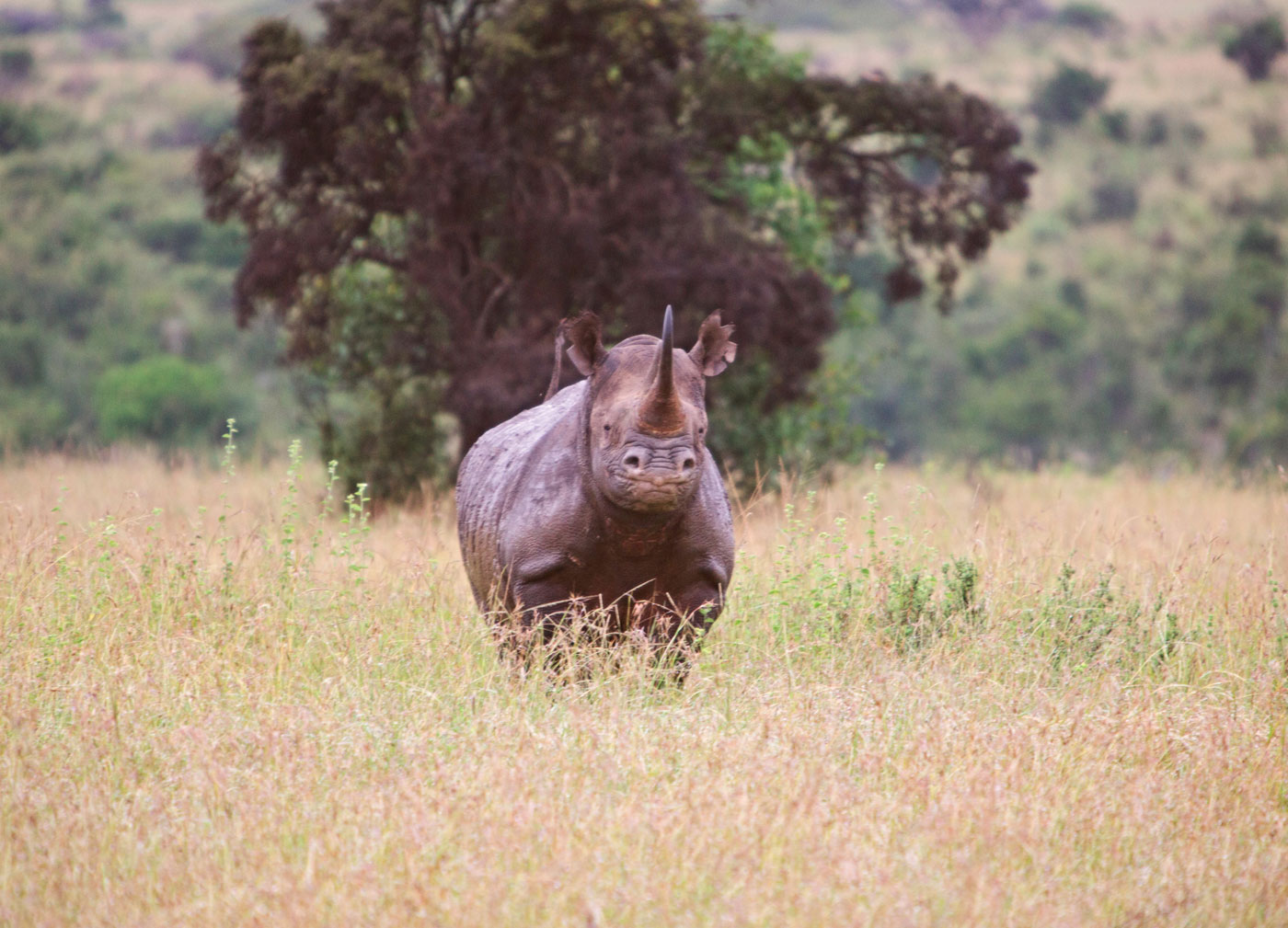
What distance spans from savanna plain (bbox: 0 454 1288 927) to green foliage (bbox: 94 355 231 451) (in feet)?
65.7

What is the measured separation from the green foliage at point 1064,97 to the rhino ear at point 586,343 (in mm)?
44901

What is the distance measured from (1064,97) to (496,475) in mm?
44953

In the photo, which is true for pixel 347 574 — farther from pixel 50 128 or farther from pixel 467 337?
pixel 50 128

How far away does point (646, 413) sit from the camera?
596 cm

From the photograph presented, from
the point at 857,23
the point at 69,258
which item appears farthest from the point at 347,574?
the point at 857,23

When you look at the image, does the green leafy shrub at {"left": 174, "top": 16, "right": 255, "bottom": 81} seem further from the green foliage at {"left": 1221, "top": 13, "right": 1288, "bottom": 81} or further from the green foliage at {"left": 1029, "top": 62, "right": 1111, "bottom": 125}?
the green foliage at {"left": 1221, "top": 13, "right": 1288, "bottom": 81}

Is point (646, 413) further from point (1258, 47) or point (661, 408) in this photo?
point (1258, 47)

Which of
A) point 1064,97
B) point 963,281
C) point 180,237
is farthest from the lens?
point 1064,97

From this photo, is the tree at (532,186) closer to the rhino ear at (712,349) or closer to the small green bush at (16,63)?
the rhino ear at (712,349)

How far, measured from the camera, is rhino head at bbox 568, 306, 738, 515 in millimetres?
5914

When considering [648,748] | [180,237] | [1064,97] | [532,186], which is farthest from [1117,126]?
[648,748]

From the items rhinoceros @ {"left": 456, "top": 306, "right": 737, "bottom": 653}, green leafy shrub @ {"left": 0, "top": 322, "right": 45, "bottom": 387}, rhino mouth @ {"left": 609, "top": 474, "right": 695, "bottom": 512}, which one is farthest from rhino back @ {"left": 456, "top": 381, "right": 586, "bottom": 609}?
green leafy shrub @ {"left": 0, "top": 322, "right": 45, "bottom": 387}

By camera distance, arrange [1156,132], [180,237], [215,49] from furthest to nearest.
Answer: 1. [215,49]
2. [1156,132]
3. [180,237]

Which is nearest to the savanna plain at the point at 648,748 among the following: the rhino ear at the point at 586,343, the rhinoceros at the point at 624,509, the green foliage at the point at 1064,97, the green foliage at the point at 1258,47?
the rhinoceros at the point at 624,509
